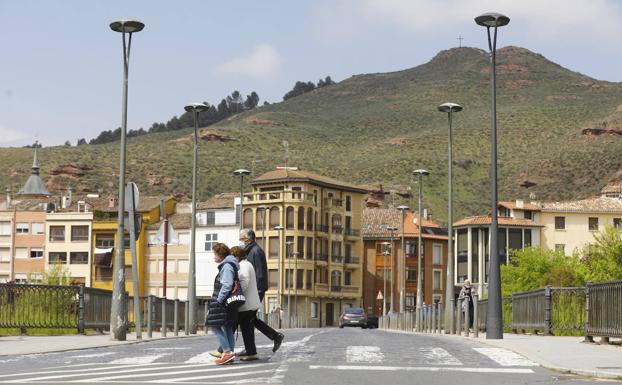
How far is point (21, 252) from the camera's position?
4656 inches

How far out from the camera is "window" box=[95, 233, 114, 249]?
113062mm

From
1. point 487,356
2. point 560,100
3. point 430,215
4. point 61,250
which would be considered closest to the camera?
point 487,356

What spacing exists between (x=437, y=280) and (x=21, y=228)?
4413cm

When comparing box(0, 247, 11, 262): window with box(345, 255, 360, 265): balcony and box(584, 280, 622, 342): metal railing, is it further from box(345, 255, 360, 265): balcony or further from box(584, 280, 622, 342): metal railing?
box(584, 280, 622, 342): metal railing

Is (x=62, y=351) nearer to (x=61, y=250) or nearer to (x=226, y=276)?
(x=226, y=276)

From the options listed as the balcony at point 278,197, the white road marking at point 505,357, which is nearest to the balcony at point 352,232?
the balcony at point 278,197

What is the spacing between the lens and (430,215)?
437ft

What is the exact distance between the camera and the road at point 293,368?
12.6 m

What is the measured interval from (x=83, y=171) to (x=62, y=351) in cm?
12837

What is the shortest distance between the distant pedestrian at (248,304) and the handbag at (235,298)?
0.18 meters

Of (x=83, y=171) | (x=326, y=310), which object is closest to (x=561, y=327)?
(x=326, y=310)

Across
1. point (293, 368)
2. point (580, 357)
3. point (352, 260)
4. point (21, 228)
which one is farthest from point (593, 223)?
point (293, 368)

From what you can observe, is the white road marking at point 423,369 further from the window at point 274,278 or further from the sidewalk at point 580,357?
the window at point 274,278

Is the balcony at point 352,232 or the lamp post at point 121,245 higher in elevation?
the balcony at point 352,232
